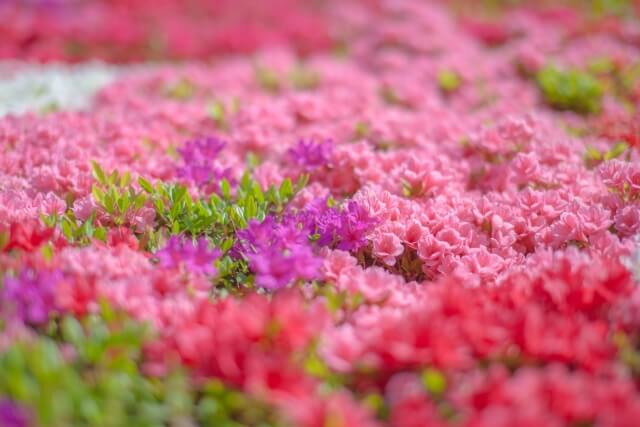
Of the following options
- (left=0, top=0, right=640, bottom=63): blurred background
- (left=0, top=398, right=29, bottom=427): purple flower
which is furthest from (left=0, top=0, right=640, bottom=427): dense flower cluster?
(left=0, top=0, right=640, bottom=63): blurred background

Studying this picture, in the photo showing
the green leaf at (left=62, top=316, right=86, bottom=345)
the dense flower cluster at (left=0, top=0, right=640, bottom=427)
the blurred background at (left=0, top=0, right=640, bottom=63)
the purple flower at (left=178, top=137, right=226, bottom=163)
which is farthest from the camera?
the blurred background at (left=0, top=0, right=640, bottom=63)

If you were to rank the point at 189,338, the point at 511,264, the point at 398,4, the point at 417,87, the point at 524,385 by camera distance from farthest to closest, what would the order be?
the point at 398,4
the point at 417,87
the point at 511,264
the point at 189,338
the point at 524,385

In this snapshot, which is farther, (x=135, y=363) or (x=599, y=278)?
(x=599, y=278)

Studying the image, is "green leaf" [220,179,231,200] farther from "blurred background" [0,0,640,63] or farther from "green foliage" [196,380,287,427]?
"blurred background" [0,0,640,63]

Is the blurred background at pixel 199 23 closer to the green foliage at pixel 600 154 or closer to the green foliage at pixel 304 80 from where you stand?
the green foliage at pixel 304 80

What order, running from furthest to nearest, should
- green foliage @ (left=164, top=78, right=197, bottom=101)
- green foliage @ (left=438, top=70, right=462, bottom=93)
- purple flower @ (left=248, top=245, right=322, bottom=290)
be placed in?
green foliage @ (left=438, top=70, right=462, bottom=93) → green foliage @ (left=164, top=78, right=197, bottom=101) → purple flower @ (left=248, top=245, right=322, bottom=290)

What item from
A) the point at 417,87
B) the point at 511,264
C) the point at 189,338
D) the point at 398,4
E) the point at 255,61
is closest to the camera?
the point at 189,338

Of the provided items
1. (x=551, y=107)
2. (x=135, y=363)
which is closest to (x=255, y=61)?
(x=551, y=107)

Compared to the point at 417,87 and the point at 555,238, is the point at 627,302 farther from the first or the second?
the point at 417,87
